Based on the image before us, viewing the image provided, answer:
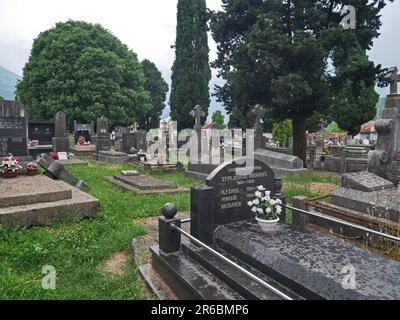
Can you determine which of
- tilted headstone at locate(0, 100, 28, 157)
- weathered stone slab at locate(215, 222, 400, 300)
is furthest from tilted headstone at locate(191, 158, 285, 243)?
tilted headstone at locate(0, 100, 28, 157)

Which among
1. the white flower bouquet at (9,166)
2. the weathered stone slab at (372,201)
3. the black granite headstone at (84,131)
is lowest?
the weathered stone slab at (372,201)

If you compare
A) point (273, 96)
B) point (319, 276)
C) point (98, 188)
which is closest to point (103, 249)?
point (319, 276)

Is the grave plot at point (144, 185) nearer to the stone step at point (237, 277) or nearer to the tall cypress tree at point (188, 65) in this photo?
the stone step at point (237, 277)

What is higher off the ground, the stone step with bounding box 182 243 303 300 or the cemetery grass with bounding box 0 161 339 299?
the stone step with bounding box 182 243 303 300

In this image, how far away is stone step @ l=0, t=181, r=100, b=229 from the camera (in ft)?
20.2

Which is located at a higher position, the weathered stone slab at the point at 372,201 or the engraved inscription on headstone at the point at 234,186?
the engraved inscription on headstone at the point at 234,186

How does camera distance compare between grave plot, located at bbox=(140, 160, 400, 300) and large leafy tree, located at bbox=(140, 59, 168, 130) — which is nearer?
grave plot, located at bbox=(140, 160, 400, 300)

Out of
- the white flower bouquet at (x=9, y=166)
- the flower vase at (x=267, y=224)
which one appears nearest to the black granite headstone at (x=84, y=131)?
the white flower bouquet at (x=9, y=166)

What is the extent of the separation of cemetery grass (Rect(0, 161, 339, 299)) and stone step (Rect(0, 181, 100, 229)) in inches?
7.3

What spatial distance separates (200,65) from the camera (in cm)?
3422

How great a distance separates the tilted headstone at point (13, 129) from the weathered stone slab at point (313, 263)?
9.95 m

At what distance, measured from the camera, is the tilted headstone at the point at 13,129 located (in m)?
11.8

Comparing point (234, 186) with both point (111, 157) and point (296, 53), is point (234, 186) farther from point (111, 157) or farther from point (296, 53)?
point (111, 157)

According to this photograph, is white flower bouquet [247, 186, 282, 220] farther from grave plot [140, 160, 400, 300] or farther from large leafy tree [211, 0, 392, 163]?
large leafy tree [211, 0, 392, 163]
